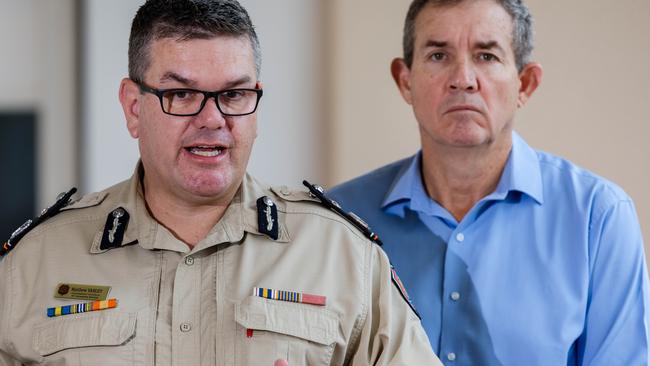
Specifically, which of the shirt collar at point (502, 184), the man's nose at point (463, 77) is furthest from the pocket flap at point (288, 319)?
the man's nose at point (463, 77)

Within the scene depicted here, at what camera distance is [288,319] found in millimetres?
1646

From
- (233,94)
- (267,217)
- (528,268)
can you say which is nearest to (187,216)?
(267,217)

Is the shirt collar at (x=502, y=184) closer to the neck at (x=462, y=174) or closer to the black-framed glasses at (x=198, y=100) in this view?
the neck at (x=462, y=174)

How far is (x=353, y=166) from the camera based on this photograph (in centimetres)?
281

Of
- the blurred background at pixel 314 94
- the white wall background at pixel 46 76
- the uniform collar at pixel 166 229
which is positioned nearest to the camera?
the uniform collar at pixel 166 229

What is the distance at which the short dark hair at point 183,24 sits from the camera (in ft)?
5.40

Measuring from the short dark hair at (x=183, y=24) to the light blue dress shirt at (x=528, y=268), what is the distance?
0.63 m

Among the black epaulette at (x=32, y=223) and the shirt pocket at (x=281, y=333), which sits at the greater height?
the black epaulette at (x=32, y=223)

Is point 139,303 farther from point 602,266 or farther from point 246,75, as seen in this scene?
point 602,266

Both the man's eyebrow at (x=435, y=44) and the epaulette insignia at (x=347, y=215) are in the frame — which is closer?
the epaulette insignia at (x=347, y=215)

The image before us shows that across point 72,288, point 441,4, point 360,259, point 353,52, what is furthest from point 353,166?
point 72,288

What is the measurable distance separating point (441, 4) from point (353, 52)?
739 millimetres

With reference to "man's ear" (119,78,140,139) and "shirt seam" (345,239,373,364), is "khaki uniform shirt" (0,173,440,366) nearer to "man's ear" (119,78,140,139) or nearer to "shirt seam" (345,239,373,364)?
"shirt seam" (345,239,373,364)

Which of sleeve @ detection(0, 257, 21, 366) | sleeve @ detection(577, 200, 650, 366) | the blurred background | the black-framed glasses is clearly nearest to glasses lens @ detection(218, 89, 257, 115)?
the black-framed glasses
